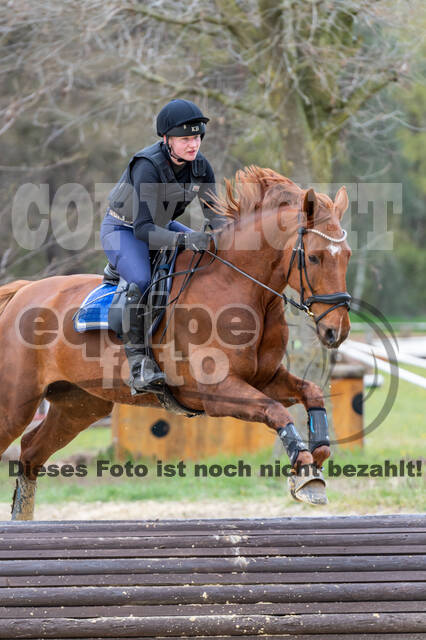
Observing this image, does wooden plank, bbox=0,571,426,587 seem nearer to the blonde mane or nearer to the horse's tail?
the blonde mane

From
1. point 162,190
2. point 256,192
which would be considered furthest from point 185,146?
point 256,192

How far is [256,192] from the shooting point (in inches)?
185

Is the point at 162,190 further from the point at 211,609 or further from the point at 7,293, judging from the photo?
the point at 211,609

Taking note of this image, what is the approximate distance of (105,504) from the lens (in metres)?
7.91

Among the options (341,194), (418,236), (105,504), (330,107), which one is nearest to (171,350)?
(341,194)

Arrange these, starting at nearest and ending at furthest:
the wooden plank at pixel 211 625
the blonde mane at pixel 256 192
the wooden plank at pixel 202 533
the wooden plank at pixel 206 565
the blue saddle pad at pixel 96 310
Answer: the wooden plank at pixel 211 625
the wooden plank at pixel 206 565
the wooden plank at pixel 202 533
the blonde mane at pixel 256 192
the blue saddle pad at pixel 96 310

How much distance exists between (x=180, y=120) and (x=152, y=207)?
523mm

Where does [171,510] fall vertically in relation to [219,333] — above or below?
below

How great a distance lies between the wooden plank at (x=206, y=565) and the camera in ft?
11.7

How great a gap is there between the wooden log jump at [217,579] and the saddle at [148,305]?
32.4 inches

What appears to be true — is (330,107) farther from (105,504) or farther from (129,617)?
(129,617)

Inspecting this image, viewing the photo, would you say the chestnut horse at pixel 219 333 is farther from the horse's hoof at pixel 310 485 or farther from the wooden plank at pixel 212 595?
the wooden plank at pixel 212 595

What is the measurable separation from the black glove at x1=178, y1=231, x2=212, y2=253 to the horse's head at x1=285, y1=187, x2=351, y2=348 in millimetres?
571

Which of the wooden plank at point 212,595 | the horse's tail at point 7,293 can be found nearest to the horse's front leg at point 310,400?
the wooden plank at point 212,595
